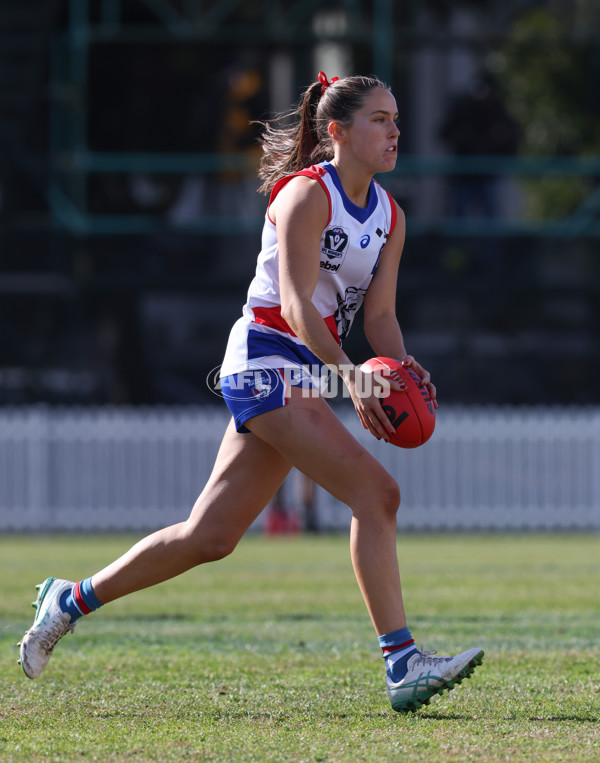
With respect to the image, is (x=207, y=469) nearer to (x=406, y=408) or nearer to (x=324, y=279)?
(x=324, y=279)

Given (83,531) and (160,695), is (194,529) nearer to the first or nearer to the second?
(160,695)

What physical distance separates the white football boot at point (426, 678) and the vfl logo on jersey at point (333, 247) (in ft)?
4.37

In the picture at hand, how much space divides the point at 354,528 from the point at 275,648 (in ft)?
6.29

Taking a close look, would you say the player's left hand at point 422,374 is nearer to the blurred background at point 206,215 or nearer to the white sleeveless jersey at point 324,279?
the white sleeveless jersey at point 324,279

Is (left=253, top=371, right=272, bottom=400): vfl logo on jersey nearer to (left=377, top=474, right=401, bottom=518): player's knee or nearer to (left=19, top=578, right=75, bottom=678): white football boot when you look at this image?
(left=377, top=474, right=401, bottom=518): player's knee

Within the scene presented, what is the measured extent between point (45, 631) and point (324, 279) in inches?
61.9

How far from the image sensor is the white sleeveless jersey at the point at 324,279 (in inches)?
175

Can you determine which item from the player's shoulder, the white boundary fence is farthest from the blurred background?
the player's shoulder

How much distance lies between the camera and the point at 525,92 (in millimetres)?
21859

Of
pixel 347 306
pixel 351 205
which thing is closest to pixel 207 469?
pixel 347 306

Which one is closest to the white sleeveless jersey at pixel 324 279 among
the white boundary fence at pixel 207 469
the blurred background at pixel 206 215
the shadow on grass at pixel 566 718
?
the shadow on grass at pixel 566 718

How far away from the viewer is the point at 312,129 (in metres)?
4.79

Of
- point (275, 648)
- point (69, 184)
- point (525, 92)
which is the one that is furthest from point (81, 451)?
point (275, 648)

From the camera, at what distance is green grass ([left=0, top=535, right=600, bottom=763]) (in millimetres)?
3770
